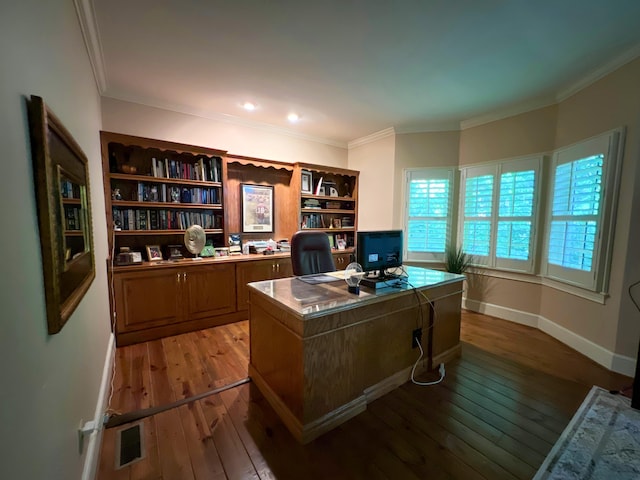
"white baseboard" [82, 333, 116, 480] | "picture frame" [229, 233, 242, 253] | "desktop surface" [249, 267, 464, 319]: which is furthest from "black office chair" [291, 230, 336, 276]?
"white baseboard" [82, 333, 116, 480]

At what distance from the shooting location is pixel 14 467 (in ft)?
2.12

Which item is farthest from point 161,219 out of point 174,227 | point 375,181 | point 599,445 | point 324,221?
point 599,445

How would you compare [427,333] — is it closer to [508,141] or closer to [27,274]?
[27,274]

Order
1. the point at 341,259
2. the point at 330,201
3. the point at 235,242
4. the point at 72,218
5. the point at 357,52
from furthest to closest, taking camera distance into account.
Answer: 1. the point at 330,201
2. the point at 341,259
3. the point at 235,242
4. the point at 357,52
5. the point at 72,218

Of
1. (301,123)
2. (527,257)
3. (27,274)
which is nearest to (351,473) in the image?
(27,274)

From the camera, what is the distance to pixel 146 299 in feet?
9.37

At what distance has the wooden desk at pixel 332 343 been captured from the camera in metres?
1.61

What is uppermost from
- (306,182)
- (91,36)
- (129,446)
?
(91,36)

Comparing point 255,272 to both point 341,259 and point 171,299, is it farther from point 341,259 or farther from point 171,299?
point 341,259

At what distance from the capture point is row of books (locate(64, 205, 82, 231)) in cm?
126

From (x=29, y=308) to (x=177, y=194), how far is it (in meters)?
2.74

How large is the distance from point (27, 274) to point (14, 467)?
49cm

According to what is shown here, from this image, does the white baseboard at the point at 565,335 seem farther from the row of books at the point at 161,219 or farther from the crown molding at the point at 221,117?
the row of books at the point at 161,219

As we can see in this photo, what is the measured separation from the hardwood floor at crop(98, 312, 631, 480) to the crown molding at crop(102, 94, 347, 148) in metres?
2.67
